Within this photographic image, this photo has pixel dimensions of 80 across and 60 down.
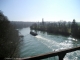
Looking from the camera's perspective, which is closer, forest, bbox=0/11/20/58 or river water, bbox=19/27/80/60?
forest, bbox=0/11/20/58

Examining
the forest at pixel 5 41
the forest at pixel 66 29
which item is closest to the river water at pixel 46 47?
the forest at pixel 5 41

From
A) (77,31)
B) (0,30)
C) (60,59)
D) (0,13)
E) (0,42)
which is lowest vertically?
(77,31)

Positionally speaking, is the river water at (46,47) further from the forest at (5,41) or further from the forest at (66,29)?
the forest at (66,29)

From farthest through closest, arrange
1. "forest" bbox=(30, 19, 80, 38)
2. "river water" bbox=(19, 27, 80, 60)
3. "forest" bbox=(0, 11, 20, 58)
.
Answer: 1. "forest" bbox=(30, 19, 80, 38)
2. "river water" bbox=(19, 27, 80, 60)
3. "forest" bbox=(0, 11, 20, 58)

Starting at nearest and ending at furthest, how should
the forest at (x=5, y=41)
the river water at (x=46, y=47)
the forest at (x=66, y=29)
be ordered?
the forest at (x=5, y=41) → the river water at (x=46, y=47) → the forest at (x=66, y=29)

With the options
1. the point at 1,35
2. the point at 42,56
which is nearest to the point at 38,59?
the point at 42,56

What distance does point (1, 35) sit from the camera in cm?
1838

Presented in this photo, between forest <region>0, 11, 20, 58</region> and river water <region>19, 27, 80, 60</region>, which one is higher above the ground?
forest <region>0, 11, 20, 58</region>

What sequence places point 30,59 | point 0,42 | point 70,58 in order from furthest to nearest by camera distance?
point 70,58 → point 0,42 → point 30,59

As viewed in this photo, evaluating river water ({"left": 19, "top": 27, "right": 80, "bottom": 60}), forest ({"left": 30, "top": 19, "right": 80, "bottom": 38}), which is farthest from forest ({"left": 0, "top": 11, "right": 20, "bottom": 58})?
forest ({"left": 30, "top": 19, "right": 80, "bottom": 38})

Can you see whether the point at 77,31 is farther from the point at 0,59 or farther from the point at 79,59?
the point at 0,59

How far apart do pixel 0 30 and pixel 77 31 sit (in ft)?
136

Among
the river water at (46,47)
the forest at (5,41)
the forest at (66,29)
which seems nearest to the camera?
the forest at (5,41)

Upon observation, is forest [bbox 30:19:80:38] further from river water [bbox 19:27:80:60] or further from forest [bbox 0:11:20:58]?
forest [bbox 0:11:20:58]
